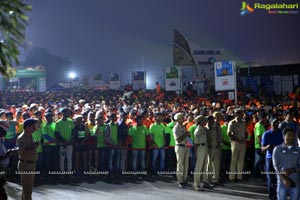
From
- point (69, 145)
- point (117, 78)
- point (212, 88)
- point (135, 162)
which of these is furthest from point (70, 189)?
point (117, 78)

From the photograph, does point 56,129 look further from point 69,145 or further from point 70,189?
point 70,189

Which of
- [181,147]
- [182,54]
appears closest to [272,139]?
[181,147]

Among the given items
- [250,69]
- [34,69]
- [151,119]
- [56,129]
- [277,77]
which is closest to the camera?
[56,129]

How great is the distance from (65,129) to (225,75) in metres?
7.78

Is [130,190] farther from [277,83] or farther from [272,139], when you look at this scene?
[277,83]

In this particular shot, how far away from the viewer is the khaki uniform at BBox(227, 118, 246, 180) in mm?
11305

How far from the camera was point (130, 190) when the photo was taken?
10289 mm

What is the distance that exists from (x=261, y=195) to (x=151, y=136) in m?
4.12

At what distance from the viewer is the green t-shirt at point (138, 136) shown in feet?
41.3

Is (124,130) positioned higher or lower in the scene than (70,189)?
higher

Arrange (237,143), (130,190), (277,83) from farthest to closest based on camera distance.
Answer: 1. (277,83)
2. (237,143)
3. (130,190)

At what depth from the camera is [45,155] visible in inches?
472

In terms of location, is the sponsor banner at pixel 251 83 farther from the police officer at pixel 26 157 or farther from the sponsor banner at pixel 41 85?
the sponsor banner at pixel 41 85

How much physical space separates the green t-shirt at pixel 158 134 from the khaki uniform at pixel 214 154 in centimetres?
198
